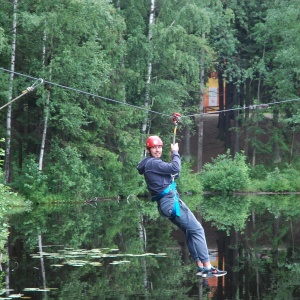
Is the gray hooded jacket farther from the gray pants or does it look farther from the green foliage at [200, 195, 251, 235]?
the green foliage at [200, 195, 251, 235]

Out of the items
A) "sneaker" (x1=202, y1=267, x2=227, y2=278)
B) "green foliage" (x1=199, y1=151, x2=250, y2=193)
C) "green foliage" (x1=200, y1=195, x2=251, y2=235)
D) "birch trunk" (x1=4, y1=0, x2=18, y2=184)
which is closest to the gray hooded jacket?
"sneaker" (x1=202, y1=267, x2=227, y2=278)

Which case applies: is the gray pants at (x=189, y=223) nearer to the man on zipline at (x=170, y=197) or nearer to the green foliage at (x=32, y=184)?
the man on zipline at (x=170, y=197)

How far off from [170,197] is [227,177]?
28.4 meters

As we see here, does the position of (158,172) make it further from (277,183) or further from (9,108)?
(277,183)

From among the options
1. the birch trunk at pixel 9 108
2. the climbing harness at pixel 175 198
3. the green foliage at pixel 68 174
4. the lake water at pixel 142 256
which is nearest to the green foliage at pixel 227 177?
the green foliage at pixel 68 174

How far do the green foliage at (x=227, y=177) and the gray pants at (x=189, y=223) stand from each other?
2781cm

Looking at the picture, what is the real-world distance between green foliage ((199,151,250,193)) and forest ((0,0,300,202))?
6 centimetres

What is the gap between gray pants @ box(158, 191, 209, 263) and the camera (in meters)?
11.5

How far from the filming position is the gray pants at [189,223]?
37.7 feet

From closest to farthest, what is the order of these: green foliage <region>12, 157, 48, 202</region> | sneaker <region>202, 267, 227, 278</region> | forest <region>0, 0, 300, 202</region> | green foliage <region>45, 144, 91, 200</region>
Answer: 1. sneaker <region>202, 267, 227, 278</region>
2. green foliage <region>12, 157, 48, 202</region>
3. forest <region>0, 0, 300, 202</region>
4. green foliage <region>45, 144, 91, 200</region>

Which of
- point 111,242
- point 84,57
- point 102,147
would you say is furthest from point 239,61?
point 111,242

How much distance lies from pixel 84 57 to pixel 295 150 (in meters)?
20.5

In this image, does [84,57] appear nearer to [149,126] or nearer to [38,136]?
[38,136]

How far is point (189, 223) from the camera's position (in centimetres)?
1159
